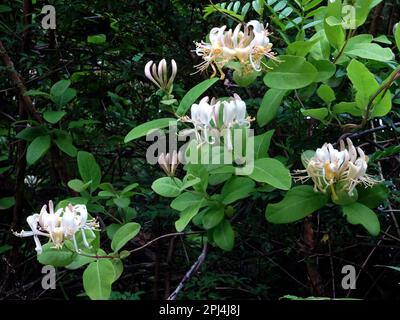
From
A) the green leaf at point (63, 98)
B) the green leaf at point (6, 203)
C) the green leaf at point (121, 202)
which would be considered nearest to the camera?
the green leaf at point (121, 202)

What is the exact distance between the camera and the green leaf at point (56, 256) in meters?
1.02

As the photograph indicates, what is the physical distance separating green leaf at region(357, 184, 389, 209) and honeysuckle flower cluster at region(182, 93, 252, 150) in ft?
0.87

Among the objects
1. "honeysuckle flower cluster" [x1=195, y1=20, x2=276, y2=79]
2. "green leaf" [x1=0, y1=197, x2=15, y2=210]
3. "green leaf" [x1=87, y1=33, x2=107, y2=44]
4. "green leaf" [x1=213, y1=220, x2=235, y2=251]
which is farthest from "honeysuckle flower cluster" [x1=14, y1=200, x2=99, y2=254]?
"green leaf" [x1=87, y1=33, x2=107, y2=44]

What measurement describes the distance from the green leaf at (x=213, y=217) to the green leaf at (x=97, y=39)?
2.93 ft

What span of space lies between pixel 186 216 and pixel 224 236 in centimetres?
13

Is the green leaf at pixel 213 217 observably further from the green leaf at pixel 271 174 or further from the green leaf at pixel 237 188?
the green leaf at pixel 271 174

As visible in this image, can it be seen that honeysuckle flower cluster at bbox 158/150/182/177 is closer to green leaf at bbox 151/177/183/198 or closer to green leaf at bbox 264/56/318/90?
green leaf at bbox 151/177/183/198

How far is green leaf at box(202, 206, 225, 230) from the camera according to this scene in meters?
1.09

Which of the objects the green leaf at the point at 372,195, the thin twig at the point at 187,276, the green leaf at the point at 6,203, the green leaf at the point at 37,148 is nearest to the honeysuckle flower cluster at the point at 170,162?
the thin twig at the point at 187,276

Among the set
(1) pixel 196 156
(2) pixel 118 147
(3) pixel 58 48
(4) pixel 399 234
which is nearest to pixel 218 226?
(1) pixel 196 156

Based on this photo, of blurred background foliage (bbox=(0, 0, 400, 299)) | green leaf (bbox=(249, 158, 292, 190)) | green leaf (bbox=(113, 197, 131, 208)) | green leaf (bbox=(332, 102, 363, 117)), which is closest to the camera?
green leaf (bbox=(249, 158, 292, 190))

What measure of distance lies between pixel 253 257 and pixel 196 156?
0.61 m

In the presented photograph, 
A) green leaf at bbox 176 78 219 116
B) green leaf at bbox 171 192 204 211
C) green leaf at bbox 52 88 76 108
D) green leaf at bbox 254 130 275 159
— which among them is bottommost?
green leaf at bbox 171 192 204 211

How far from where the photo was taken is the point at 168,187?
3.47 ft
